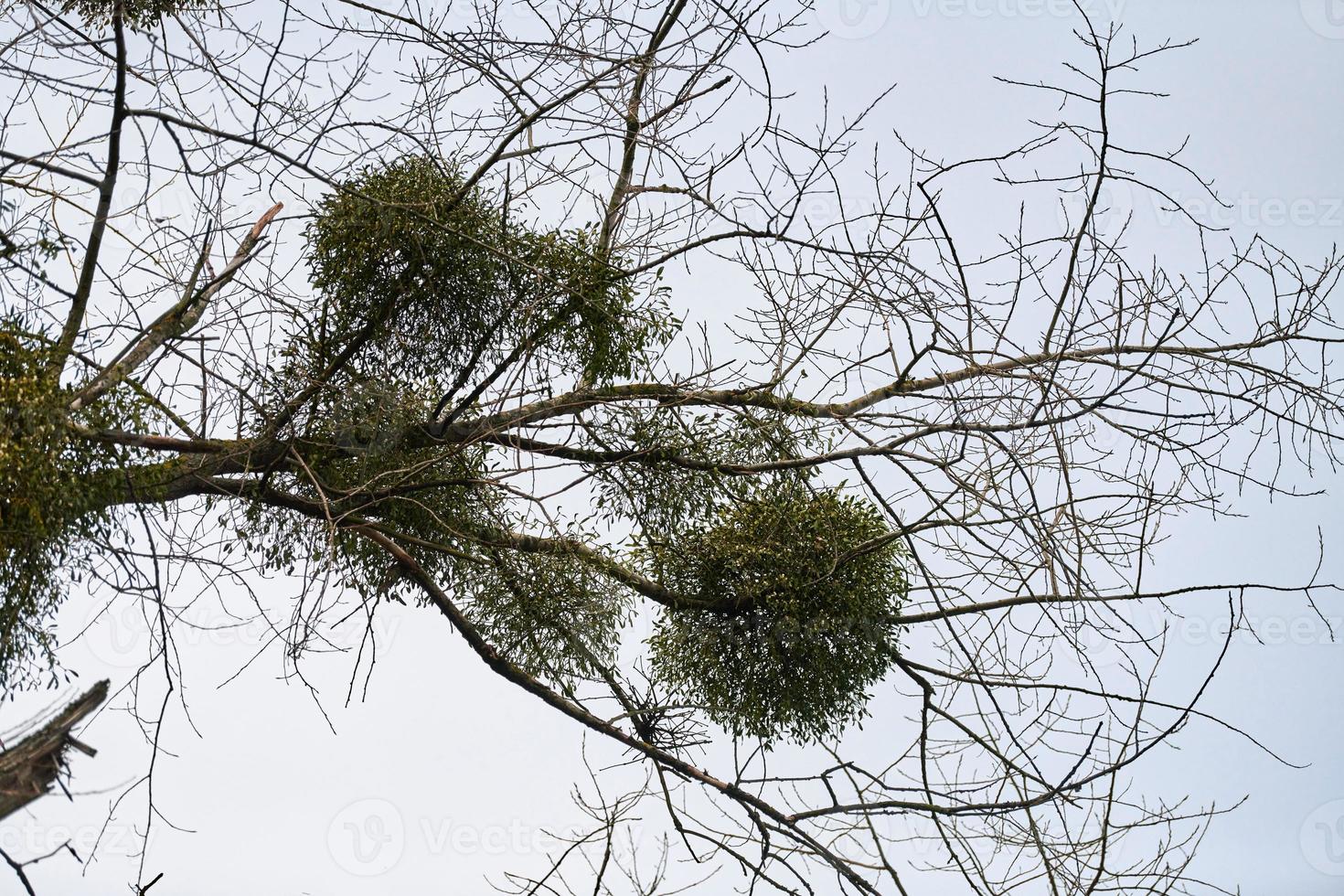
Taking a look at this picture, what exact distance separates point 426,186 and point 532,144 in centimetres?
31

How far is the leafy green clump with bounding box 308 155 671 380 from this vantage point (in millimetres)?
3318

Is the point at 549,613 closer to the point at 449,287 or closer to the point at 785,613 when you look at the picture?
the point at 785,613

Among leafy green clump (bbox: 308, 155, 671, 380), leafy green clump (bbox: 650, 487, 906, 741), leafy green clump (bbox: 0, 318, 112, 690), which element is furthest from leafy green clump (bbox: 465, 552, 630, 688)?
leafy green clump (bbox: 0, 318, 112, 690)

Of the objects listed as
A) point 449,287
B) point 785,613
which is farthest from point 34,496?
point 785,613

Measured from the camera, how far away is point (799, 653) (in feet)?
10.8

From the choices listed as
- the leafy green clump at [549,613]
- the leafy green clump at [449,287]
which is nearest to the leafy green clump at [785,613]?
the leafy green clump at [549,613]

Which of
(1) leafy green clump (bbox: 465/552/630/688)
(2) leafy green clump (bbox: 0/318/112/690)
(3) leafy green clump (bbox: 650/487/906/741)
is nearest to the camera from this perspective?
(2) leafy green clump (bbox: 0/318/112/690)

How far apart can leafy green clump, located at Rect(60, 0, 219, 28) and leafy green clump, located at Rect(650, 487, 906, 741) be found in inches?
70.6

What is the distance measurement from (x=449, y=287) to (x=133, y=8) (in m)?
0.98

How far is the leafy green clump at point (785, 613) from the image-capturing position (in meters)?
3.27

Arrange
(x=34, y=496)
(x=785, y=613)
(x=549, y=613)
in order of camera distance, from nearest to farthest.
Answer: (x=34, y=496)
(x=785, y=613)
(x=549, y=613)

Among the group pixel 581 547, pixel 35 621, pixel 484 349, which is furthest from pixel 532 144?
pixel 35 621

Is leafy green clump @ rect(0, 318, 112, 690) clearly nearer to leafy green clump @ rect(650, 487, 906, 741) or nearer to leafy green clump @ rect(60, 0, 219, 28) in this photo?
leafy green clump @ rect(60, 0, 219, 28)

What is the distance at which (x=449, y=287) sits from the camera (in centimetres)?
338
